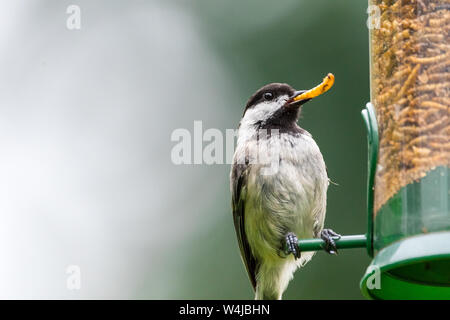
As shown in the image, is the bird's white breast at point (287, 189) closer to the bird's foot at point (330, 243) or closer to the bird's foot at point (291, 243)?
the bird's foot at point (291, 243)

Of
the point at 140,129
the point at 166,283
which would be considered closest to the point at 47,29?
the point at 140,129

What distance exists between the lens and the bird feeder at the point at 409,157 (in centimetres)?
368

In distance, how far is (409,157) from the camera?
3836 millimetres

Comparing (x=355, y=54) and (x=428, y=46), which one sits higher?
(x=355, y=54)

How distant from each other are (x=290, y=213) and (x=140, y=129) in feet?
14.2

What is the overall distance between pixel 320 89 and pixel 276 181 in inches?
36.5

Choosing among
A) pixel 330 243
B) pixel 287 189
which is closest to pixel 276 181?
pixel 287 189

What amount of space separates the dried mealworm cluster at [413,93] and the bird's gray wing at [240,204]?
1.45 metres

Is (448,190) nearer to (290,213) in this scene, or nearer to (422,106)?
(422,106)

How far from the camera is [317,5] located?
7.82 m

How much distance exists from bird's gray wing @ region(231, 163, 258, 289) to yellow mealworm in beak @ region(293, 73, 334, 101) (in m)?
0.63

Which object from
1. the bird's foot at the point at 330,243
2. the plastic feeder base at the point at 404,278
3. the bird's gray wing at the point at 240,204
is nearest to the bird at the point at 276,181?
the bird's gray wing at the point at 240,204

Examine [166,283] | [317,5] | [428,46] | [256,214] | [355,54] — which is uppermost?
[317,5]
